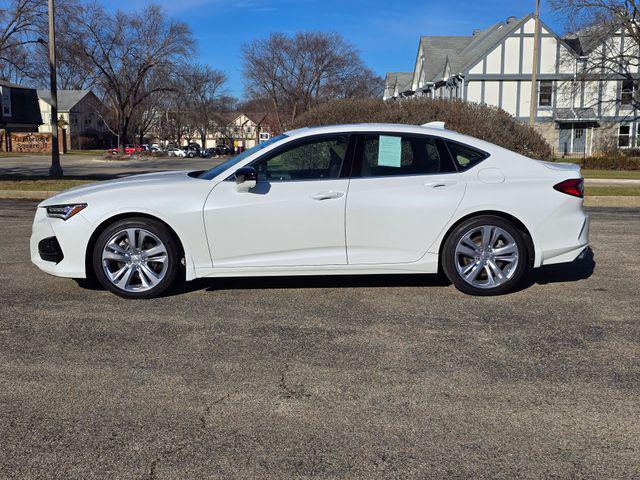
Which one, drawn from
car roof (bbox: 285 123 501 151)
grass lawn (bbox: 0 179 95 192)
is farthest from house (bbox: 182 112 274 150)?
car roof (bbox: 285 123 501 151)

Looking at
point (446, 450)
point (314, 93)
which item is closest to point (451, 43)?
point (314, 93)

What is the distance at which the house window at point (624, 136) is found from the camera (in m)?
46.3

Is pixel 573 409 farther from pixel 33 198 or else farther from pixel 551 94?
pixel 551 94

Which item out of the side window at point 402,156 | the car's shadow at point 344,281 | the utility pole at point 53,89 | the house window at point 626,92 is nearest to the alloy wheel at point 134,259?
the car's shadow at point 344,281

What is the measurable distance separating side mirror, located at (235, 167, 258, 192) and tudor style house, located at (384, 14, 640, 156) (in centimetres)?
4196

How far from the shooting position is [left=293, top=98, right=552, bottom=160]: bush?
17734 mm

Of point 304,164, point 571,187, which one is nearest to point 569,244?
point 571,187

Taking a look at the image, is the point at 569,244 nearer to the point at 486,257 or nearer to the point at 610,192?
the point at 486,257

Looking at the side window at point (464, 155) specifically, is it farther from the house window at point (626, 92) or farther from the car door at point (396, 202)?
the house window at point (626, 92)

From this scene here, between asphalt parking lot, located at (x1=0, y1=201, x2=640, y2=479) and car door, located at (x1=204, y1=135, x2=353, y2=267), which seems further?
car door, located at (x1=204, y1=135, x2=353, y2=267)

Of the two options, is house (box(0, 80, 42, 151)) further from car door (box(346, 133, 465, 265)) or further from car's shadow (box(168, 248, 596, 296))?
car door (box(346, 133, 465, 265))

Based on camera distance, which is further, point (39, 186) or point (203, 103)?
point (203, 103)

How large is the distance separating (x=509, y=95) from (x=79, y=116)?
2243 inches

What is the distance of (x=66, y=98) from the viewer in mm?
80312
